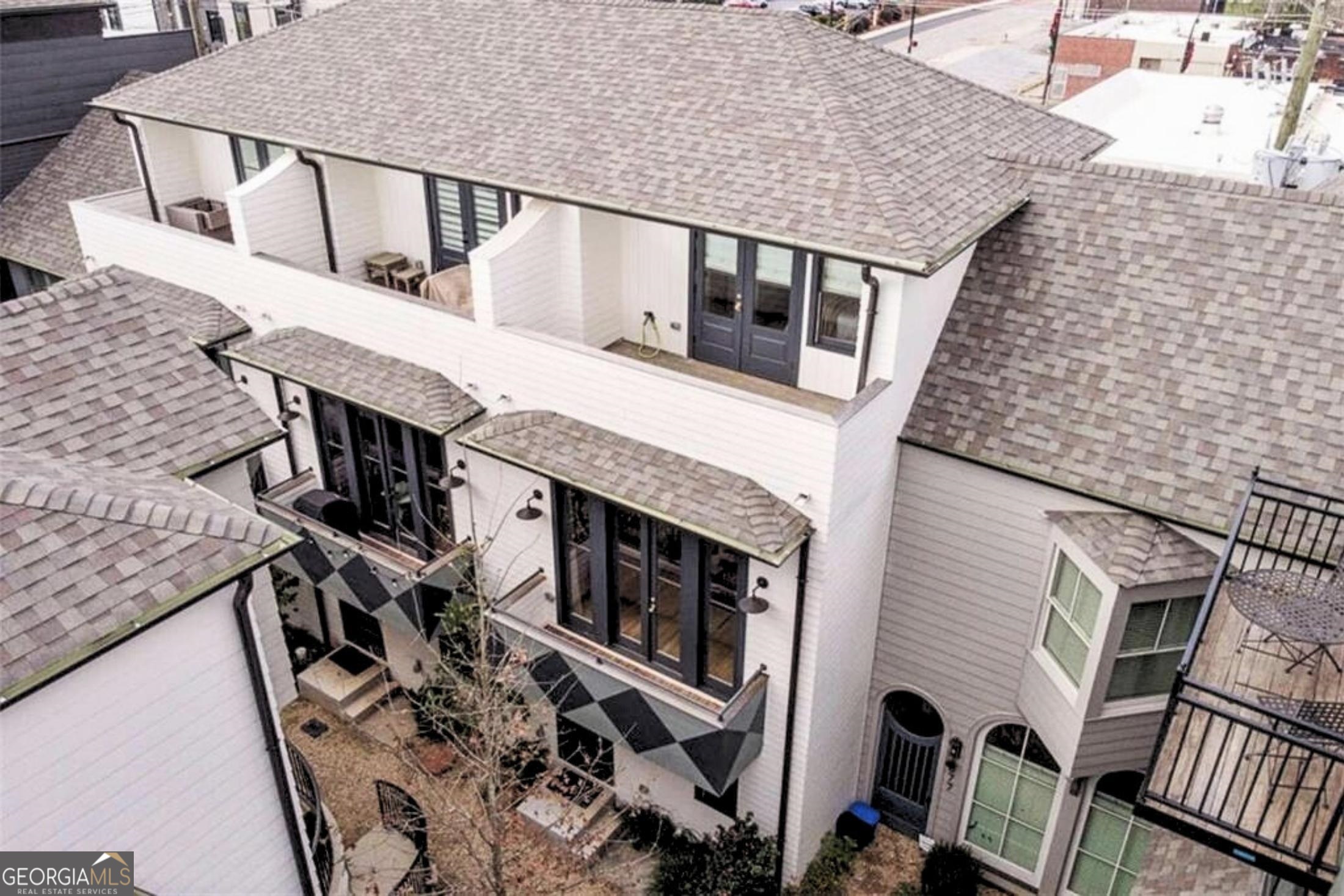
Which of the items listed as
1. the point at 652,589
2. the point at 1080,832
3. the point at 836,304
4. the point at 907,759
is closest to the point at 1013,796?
the point at 1080,832

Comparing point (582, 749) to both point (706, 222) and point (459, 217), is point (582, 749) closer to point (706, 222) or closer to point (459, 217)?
point (706, 222)

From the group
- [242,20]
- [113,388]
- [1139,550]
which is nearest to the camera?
[113,388]

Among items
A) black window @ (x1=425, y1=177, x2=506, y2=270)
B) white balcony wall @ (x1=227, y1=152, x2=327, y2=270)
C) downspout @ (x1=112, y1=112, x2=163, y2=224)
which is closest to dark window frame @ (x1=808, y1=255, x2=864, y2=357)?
black window @ (x1=425, y1=177, x2=506, y2=270)

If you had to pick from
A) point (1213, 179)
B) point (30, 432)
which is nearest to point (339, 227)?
point (30, 432)

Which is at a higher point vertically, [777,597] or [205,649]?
[205,649]

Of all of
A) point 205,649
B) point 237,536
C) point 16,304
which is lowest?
point 205,649

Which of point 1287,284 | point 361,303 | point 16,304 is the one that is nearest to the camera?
point 16,304

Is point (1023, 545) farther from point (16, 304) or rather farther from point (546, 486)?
point (16, 304)
